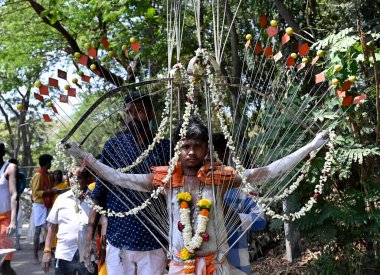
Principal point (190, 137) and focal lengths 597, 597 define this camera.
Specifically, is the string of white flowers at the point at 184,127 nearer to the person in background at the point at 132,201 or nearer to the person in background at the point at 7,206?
the person in background at the point at 132,201

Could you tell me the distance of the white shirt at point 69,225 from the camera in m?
5.76

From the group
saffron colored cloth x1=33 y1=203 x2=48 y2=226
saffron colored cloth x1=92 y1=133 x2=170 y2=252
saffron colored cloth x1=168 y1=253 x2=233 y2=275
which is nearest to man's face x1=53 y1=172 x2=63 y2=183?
saffron colored cloth x1=33 y1=203 x2=48 y2=226

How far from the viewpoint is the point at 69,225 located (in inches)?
231

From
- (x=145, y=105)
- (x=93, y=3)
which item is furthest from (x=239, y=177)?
(x=93, y=3)

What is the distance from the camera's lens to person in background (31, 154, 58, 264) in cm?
1052

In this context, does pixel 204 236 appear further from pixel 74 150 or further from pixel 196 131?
pixel 74 150

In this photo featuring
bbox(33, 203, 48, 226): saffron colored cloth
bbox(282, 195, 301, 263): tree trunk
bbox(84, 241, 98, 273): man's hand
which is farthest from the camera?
bbox(33, 203, 48, 226): saffron colored cloth

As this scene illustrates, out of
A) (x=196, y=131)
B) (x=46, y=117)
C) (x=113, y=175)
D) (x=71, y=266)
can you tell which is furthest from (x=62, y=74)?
(x=71, y=266)

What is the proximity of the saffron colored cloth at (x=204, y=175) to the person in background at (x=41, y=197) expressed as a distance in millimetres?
7071

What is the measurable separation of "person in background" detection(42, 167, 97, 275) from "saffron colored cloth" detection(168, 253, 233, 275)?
211 cm

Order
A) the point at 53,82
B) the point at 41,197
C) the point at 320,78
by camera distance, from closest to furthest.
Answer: the point at 53,82 < the point at 320,78 < the point at 41,197

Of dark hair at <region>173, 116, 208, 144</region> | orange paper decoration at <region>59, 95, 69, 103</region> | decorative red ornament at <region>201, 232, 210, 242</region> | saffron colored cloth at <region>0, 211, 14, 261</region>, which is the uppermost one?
orange paper decoration at <region>59, 95, 69, 103</region>

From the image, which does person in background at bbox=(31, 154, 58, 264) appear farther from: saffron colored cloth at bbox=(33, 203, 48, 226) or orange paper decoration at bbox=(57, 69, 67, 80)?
orange paper decoration at bbox=(57, 69, 67, 80)

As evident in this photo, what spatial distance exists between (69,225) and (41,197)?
16.5ft
